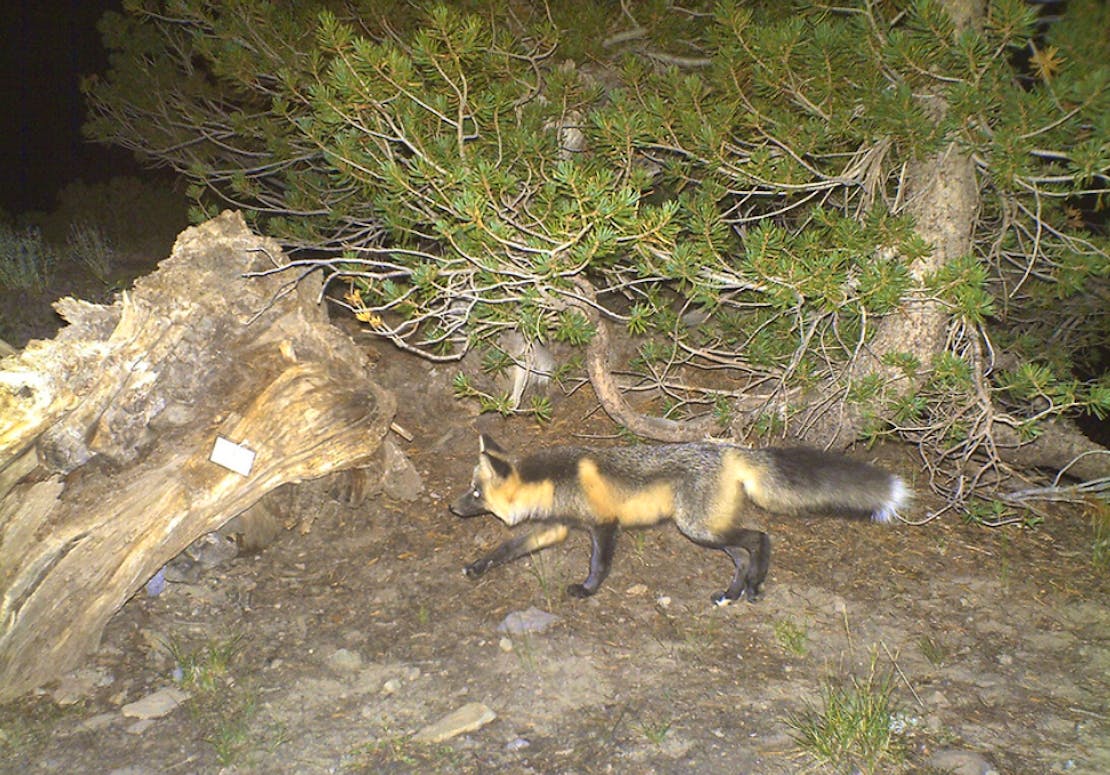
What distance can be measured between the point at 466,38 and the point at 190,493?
2.77 meters

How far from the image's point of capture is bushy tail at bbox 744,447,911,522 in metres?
4.50

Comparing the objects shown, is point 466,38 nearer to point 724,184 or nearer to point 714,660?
point 724,184

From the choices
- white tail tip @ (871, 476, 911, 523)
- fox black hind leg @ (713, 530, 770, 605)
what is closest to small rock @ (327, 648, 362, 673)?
fox black hind leg @ (713, 530, 770, 605)

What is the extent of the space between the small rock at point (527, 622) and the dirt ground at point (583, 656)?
0.06 m

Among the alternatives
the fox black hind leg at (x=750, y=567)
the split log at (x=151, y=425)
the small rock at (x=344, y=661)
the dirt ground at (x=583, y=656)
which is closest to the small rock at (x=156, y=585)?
the dirt ground at (x=583, y=656)

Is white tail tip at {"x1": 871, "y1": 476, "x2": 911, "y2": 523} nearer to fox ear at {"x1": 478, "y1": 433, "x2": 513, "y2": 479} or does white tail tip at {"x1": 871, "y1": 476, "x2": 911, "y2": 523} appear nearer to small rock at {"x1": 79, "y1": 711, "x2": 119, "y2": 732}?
fox ear at {"x1": 478, "y1": 433, "x2": 513, "y2": 479}

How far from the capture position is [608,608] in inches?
178

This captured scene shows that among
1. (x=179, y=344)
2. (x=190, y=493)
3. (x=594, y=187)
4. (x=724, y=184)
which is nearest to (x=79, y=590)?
(x=190, y=493)

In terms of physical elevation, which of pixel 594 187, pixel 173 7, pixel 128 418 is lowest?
pixel 128 418

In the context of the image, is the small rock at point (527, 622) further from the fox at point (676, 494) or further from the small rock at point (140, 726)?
the small rock at point (140, 726)

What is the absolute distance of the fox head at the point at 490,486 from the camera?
4.74m

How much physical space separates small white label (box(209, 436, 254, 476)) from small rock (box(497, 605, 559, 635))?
1.67 m

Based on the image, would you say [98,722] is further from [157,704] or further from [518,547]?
[518,547]

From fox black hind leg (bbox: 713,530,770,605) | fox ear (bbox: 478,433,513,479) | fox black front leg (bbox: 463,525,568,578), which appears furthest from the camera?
fox black front leg (bbox: 463,525,568,578)
